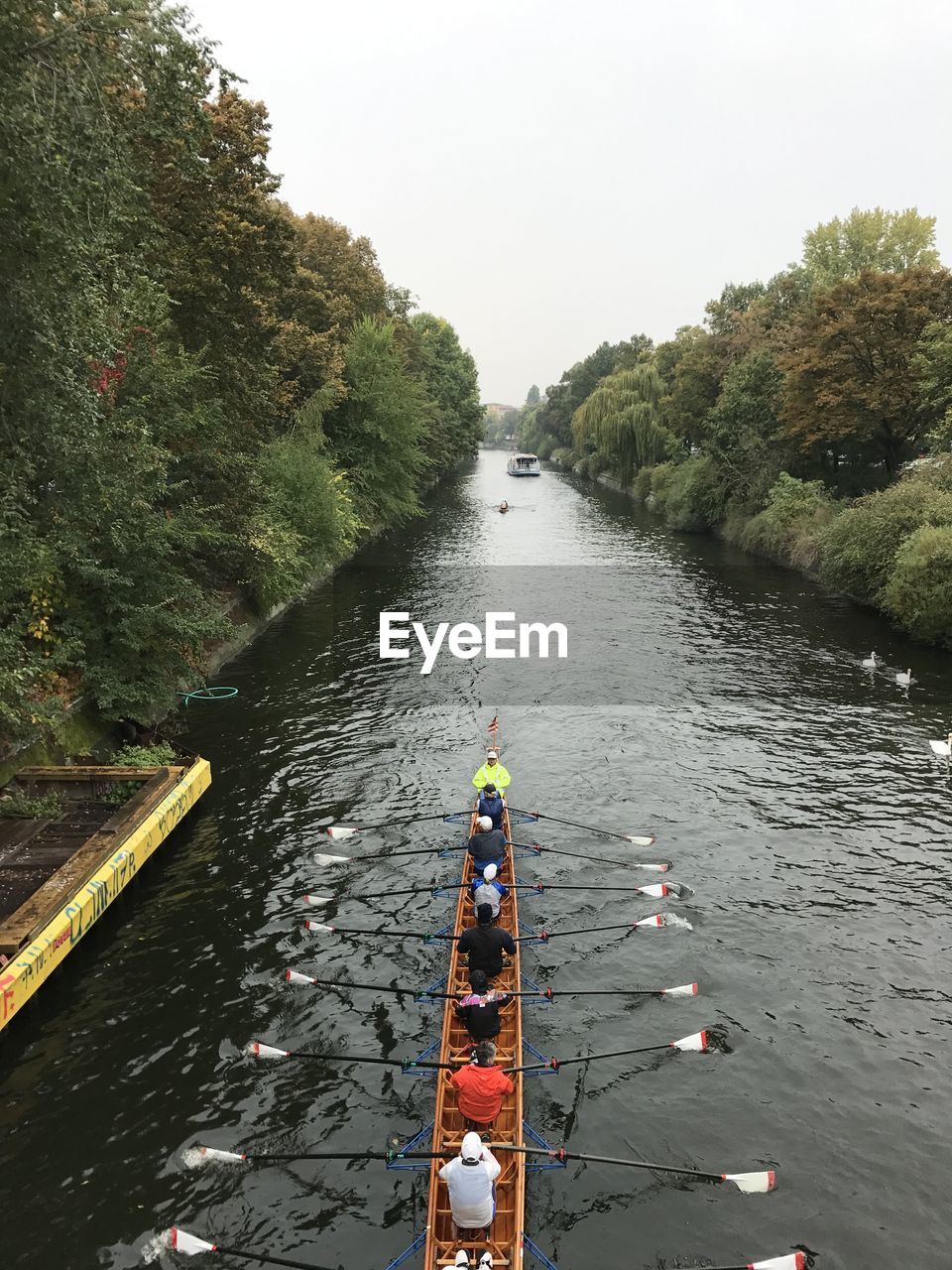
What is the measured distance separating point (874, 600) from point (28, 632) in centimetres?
3279

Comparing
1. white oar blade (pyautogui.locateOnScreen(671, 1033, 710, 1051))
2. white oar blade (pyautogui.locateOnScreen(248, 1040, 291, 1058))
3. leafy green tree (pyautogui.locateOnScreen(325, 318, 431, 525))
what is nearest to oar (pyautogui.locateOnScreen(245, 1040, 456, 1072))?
white oar blade (pyautogui.locateOnScreen(248, 1040, 291, 1058))

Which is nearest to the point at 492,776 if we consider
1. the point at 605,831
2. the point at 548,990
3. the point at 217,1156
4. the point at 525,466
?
the point at 605,831

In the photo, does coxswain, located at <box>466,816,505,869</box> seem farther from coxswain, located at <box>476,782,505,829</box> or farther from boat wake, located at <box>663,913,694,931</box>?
boat wake, located at <box>663,913,694,931</box>

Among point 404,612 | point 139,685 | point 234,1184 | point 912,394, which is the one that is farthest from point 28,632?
point 912,394

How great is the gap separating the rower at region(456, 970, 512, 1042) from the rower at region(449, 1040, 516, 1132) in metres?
1.09

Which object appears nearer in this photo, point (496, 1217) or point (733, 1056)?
point (496, 1217)

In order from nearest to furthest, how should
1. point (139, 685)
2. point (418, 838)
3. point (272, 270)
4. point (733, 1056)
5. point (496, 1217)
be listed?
point (496, 1217) < point (733, 1056) < point (418, 838) < point (139, 685) < point (272, 270)

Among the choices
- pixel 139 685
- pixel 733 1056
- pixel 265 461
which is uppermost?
pixel 265 461

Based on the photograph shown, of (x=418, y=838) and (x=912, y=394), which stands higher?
(x=912, y=394)

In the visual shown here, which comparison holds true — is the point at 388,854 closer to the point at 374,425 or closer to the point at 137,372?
the point at 137,372

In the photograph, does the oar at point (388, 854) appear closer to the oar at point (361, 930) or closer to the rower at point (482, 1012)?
the oar at point (361, 930)

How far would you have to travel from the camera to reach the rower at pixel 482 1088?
32.5 feet

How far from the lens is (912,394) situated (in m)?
41.8

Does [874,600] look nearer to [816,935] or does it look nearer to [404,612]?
[404,612]
